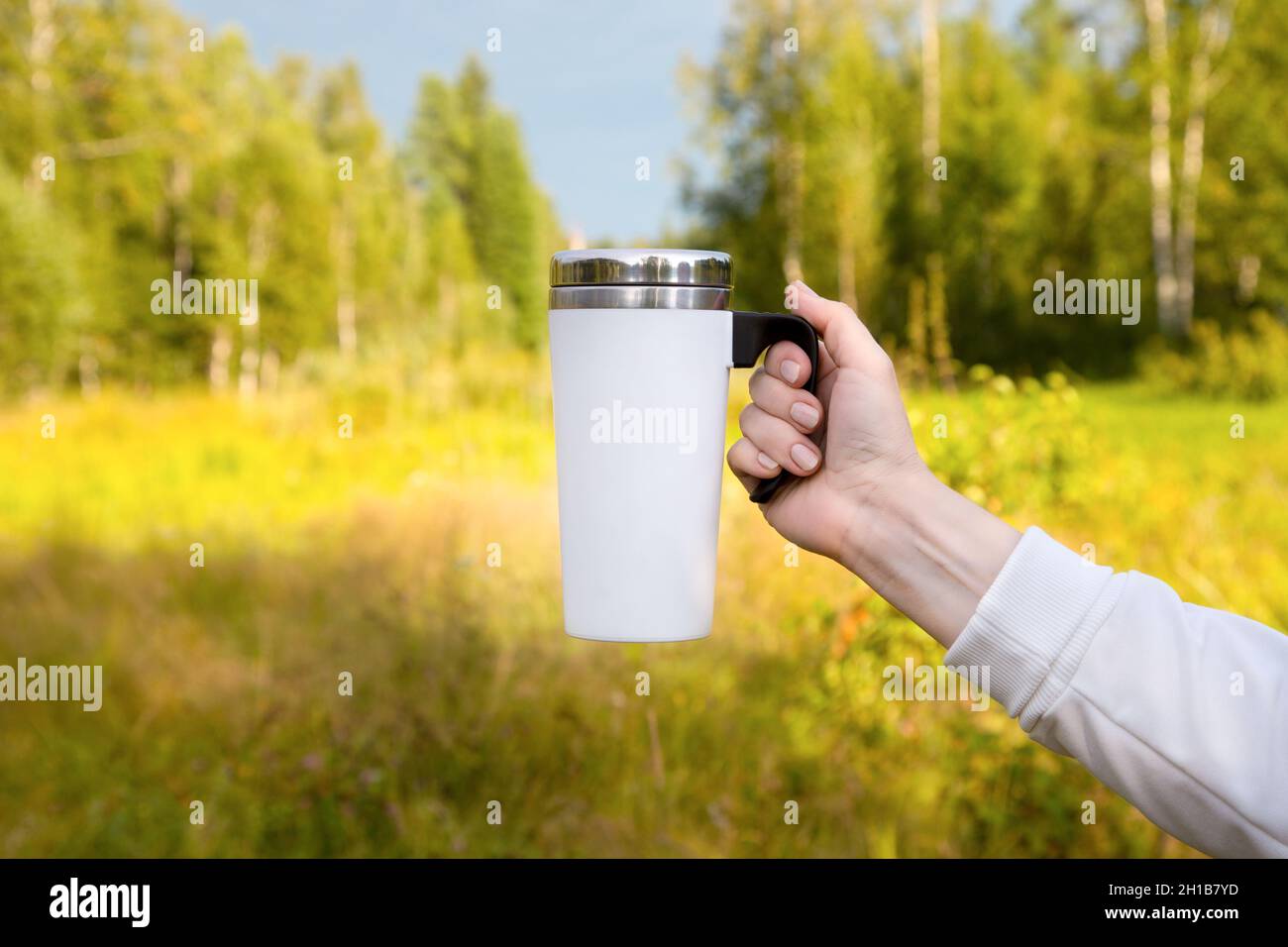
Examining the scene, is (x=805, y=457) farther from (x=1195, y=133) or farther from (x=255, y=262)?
(x=255, y=262)

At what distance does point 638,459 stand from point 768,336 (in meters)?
0.23

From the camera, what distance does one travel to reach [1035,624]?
1202 millimetres

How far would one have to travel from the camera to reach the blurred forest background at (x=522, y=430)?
3.05 m

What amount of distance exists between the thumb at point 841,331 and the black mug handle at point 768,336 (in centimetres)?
6

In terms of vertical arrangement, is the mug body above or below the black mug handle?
below

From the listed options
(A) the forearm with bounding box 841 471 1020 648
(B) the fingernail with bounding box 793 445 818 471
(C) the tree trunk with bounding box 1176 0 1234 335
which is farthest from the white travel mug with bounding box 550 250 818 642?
(C) the tree trunk with bounding box 1176 0 1234 335

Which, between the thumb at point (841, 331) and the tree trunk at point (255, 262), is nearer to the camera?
the thumb at point (841, 331)

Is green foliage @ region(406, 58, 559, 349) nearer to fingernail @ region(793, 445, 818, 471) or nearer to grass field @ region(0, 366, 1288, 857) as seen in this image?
grass field @ region(0, 366, 1288, 857)

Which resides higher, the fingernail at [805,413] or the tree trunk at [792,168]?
the tree trunk at [792,168]

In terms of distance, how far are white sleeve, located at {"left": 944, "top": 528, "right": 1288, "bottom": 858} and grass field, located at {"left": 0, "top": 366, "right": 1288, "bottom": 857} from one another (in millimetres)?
1391

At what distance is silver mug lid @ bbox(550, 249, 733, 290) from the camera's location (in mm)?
1193

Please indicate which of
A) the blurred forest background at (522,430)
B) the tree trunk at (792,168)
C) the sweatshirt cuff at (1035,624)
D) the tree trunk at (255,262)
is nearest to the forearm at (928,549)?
the sweatshirt cuff at (1035,624)

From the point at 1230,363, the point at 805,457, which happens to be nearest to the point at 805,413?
the point at 805,457

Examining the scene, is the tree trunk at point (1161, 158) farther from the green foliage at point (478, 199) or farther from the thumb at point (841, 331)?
the thumb at point (841, 331)
